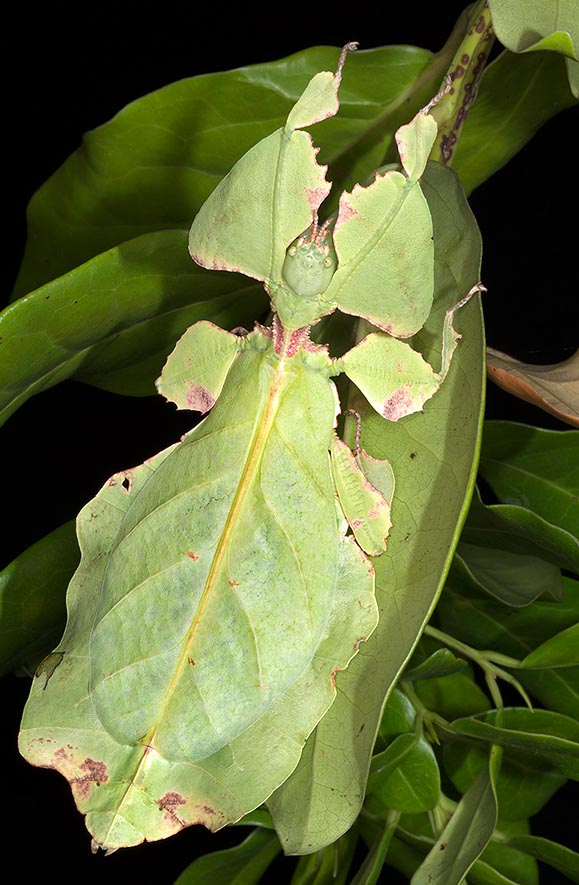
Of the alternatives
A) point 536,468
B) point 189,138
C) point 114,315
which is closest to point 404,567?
point 114,315

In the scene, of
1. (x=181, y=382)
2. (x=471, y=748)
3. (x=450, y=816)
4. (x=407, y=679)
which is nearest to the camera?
(x=181, y=382)

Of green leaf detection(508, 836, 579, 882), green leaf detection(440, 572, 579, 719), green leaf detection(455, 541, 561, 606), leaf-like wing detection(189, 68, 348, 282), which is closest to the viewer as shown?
leaf-like wing detection(189, 68, 348, 282)

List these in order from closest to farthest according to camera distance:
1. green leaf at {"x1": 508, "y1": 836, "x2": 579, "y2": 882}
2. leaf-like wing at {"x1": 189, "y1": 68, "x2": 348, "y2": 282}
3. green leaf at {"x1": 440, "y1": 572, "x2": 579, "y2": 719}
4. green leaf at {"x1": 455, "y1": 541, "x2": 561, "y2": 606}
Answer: leaf-like wing at {"x1": 189, "y1": 68, "x2": 348, "y2": 282}
green leaf at {"x1": 508, "y1": 836, "x2": 579, "y2": 882}
green leaf at {"x1": 455, "y1": 541, "x2": 561, "y2": 606}
green leaf at {"x1": 440, "y1": 572, "x2": 579, "y2": 719}

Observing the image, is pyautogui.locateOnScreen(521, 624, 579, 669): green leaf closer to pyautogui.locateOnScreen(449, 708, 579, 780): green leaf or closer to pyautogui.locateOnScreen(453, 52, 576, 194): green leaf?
pyautogui.locateOnScreen(449, 708, 579, 780): green leaf

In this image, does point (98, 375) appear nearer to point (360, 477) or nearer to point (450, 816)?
point (360, 477)

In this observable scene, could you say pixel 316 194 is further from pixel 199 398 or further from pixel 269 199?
pixel 199 398

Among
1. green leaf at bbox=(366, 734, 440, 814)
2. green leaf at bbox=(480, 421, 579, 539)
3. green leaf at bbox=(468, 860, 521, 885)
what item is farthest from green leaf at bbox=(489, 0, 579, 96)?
green leaf at bbox=(468, 860, 521, 885)

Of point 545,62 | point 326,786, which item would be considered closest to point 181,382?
point 326,786
